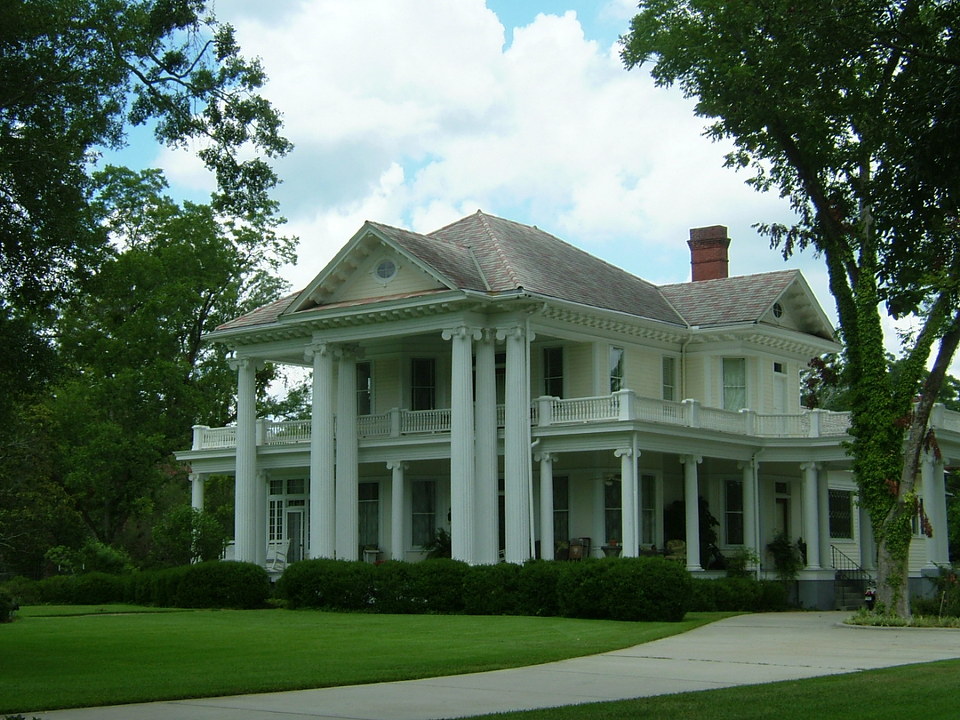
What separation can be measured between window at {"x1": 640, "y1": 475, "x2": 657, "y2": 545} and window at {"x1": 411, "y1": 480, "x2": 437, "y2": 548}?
6.21m

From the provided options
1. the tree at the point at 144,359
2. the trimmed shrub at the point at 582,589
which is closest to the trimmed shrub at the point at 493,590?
the trimmed shrub at the point at 582,589

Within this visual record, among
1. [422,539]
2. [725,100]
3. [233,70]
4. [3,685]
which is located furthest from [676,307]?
[3,685]

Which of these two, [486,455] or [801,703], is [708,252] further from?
[801,703]

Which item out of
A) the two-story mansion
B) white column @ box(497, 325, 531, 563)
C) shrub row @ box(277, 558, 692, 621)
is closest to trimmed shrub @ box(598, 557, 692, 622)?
shrub row @ box(277, 558, 692, 621)

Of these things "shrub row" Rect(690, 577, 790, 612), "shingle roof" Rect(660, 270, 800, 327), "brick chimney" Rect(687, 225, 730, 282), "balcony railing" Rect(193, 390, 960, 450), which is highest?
"brick chimney" Rect(687, 225, 730, 282)

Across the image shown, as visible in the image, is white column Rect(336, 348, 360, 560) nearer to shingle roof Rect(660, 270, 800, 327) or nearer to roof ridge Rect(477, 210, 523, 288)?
roof ridge Rect(477, 210, 523, 288)

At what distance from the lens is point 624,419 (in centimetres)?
3122

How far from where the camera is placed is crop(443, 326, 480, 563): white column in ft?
105

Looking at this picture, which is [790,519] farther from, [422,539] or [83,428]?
[83,428]

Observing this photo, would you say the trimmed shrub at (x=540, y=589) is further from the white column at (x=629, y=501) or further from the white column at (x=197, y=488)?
the white column at (x=197, y=488)

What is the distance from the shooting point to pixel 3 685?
1499 cm

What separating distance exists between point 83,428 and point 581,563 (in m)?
27.8

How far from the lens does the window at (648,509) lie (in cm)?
3512

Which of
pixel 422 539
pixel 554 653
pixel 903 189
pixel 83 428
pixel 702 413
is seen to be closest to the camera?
pixel 903 189
